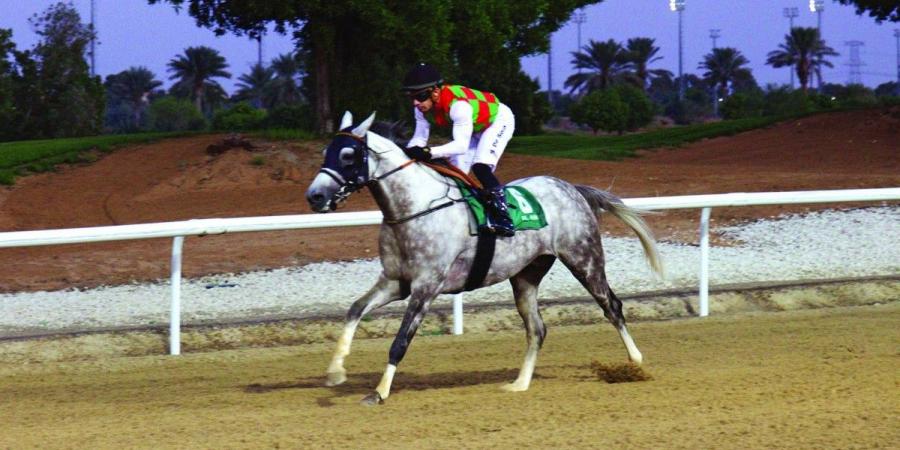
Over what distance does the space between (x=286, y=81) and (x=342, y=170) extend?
80635 mm

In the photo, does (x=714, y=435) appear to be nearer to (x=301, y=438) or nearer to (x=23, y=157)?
(x=301, y=438)

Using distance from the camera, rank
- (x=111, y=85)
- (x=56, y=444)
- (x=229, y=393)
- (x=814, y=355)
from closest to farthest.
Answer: (x=56, y=444) < (x=229, y=393) < (x=814, y=355) < (x=111, y=85)

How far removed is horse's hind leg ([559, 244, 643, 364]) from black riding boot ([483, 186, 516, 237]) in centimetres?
61

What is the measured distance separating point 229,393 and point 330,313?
8.80 ft

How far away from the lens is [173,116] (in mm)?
70250

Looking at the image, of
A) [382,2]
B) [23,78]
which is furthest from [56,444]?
[23,78]

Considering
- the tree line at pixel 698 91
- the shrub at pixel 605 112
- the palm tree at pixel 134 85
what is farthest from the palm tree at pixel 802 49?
the palm tree at pixel 134 85

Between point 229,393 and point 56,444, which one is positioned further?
point 229,393

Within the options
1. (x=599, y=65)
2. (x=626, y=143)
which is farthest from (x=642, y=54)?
(x=626, y=143)

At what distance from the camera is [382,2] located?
72.9 feet

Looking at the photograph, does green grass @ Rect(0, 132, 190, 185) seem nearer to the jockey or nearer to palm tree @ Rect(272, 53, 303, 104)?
the jockey

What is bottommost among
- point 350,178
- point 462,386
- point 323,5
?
point 462,386

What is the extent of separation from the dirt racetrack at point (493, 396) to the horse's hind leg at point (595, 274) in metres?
0.42

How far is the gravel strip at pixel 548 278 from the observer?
9922mm
